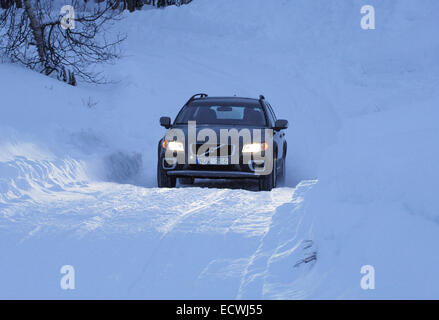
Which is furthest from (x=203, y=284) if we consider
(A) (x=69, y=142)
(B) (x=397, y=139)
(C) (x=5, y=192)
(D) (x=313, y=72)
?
(D) (x=313, y=72)

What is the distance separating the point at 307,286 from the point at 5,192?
4.49 m

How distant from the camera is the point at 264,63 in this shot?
21.7 m

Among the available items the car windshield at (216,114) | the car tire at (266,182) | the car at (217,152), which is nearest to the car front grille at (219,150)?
the car at (217,152)

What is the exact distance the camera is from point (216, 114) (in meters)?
9.43

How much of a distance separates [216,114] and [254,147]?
1386mm

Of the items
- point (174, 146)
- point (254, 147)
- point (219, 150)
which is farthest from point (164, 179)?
point (254, 147)

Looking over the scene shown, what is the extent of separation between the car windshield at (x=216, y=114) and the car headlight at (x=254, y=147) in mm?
952

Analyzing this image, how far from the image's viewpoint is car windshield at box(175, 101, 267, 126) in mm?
9266

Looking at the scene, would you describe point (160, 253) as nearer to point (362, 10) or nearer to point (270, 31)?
point (270, 31)

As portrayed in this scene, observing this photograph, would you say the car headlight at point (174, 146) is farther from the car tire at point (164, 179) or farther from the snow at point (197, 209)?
the snow at point (197, 209)

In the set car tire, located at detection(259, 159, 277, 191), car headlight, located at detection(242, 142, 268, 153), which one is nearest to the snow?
car tire, located at detection(259, 159, 277, 191)

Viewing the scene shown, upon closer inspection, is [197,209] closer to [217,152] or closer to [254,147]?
[217,152]

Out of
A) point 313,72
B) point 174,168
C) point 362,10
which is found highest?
point 362,10

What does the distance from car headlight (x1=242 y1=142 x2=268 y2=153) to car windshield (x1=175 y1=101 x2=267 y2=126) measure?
0.95 m
